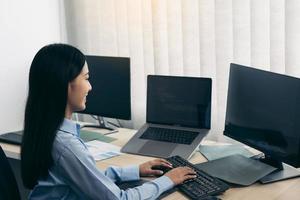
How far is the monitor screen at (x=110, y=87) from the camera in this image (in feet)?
8.30

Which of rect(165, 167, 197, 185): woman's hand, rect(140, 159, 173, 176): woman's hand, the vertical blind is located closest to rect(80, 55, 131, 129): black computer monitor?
the vertical blind

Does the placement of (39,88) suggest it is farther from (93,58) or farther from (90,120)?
(90,120)

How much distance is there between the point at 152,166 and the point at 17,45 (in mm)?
1283

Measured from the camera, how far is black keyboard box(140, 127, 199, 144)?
226 cm

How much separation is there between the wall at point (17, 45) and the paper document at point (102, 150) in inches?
25.4

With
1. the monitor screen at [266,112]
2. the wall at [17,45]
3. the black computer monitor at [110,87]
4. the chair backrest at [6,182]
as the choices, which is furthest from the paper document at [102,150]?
the wall at [17,45]

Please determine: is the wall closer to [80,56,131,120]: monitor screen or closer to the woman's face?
[80,56,131,120]: monitor screen

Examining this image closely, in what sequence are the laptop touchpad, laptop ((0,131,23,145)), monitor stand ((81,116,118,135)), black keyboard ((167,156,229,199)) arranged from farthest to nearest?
monitor stand ((81,116,118,135)) < laptop ((0,131,23,145)) < the laptop touchpad < black keyboard ((167,156,229,199))

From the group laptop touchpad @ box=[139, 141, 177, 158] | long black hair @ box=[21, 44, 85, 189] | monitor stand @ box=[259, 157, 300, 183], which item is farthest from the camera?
laptop touchpad @ box=[139, 141, 177, 158]

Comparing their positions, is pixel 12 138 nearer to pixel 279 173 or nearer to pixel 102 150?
pixel 102 150

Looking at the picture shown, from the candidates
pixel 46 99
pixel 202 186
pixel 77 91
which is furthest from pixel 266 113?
pixel 46 99

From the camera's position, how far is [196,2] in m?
2.47

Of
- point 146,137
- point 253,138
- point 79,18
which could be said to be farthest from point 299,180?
point 79,18

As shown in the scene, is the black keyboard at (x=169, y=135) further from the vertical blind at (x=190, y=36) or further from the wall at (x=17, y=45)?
the wall at (x=17, y=45)
